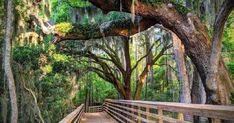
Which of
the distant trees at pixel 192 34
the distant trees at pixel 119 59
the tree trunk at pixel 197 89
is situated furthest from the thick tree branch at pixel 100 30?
the distant trees at pixel 119 59

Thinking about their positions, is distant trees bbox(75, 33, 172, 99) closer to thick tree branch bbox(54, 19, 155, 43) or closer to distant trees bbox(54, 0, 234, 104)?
thick tree branch bbox(54, 19, 155, 43)

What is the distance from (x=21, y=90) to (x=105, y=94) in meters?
24.8

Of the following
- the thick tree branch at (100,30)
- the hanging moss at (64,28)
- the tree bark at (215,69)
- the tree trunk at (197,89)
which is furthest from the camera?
the tree trunk at (197,89)

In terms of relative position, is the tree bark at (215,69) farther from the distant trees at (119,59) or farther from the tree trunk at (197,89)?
the distant trees at (119,59)

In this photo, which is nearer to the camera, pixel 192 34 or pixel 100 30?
pixel 192 34

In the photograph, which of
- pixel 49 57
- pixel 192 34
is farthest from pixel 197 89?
pixel 49 57

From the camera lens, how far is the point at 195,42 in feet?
29.2

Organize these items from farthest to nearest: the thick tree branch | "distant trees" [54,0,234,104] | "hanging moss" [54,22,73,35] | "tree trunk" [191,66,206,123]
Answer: "tree trunk" [191,66,206,123] → the thick tree branch → "hanging moss" [54,22,73,35] → "distant trees" [54,0,234,104]

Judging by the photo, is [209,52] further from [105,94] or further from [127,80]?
[105,94]

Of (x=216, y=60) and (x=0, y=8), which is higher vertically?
(x=0, y=8)

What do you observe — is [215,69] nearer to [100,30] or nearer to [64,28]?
[100,30]

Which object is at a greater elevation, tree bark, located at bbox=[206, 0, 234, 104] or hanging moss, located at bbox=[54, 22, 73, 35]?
hanging moss, located at bbox=[54, 22, 73, 35]

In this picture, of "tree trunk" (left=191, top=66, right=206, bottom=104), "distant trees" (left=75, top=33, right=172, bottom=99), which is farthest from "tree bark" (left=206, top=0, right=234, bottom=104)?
"distant trees" (left=75, top=33, right=172, bottom=99)

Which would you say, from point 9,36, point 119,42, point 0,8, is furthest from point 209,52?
point 119,42
